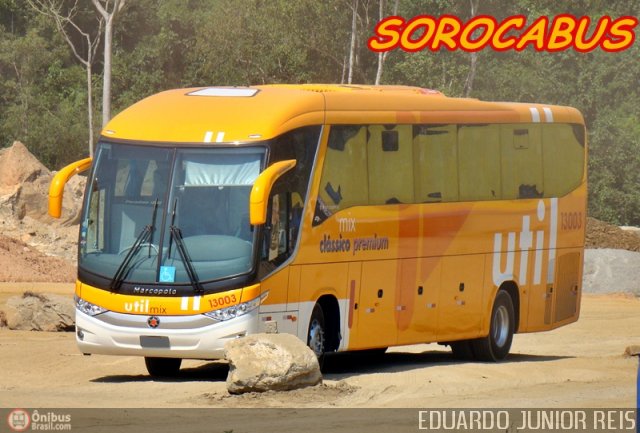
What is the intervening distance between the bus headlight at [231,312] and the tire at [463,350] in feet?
19.8

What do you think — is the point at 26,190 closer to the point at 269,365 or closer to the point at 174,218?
the point at 174,218

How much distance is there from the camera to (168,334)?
15523 mm

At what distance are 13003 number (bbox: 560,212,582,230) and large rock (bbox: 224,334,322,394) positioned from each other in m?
8.29

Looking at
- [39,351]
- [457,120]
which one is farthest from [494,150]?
[39,351]

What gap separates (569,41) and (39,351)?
43.8 meters

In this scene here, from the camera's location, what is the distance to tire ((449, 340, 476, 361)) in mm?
20750

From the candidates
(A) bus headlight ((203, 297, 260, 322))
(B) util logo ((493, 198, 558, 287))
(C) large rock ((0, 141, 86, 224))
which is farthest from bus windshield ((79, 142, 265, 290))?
(C) large rock ((0, 141, 86, 224))

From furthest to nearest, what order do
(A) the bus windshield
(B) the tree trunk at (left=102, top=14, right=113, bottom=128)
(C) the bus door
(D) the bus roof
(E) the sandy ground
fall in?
1. (B) the tree trunk at (left=102, top=14, right=113, bottom=128)
2. (C) the bus door
3. (D) the bus roof
4. (A) the bus windshield
5. (E) the sandy ground

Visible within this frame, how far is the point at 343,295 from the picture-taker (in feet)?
56.3

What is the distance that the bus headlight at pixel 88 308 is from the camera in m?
15.9

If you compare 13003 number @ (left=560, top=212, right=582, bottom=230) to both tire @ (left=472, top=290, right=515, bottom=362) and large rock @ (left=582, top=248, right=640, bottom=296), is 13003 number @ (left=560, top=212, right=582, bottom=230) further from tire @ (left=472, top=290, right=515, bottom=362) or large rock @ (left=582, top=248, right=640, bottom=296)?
large rock @ (left=582, top=248, right=640, bottom=296)

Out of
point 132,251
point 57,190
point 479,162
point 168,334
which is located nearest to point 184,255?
point 132,251

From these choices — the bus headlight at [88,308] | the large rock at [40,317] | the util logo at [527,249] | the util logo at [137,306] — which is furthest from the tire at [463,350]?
the large rock at [40,317]

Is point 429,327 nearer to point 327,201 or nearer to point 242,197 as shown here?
point 327,201
